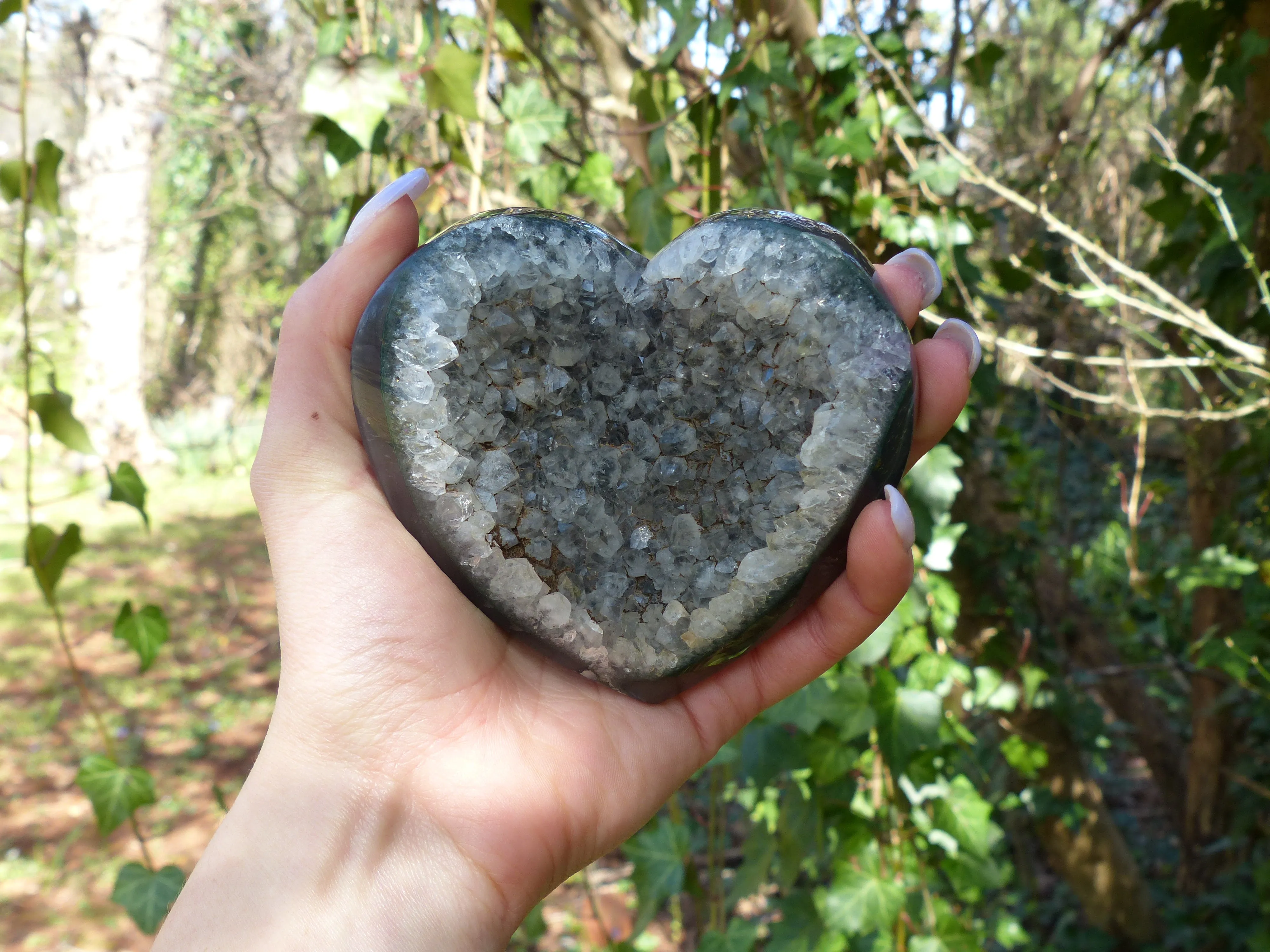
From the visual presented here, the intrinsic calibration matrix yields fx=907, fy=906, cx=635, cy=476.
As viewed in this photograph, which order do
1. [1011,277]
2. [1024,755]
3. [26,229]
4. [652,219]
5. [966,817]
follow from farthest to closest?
[1024,755] < [1011,277] < [966,817] < [652,219] < [26,229]

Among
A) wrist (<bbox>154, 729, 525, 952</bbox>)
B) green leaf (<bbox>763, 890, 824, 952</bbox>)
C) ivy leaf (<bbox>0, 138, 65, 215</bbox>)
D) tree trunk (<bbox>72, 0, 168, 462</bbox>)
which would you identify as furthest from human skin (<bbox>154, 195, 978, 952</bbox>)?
tree trunk (<bbox>72, 0, 168, 462</bbox>)

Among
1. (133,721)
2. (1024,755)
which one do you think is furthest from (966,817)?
(133,721)

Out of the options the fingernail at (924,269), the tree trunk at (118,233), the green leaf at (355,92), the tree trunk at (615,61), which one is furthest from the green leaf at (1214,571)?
the tree trunk at (118,233)

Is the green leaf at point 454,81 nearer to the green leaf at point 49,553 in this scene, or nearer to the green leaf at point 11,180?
the green leaf at point 11,180

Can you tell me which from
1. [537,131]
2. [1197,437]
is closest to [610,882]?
[1197,437]

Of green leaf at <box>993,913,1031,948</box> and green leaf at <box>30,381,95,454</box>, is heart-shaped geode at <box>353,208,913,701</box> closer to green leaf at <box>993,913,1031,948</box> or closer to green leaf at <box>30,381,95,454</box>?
green leaf at <box>30,381,95,454</box>

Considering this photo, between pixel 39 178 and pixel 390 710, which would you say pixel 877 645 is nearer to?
pixel 390 710

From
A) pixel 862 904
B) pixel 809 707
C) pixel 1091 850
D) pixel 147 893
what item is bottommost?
pixel 1091 850
